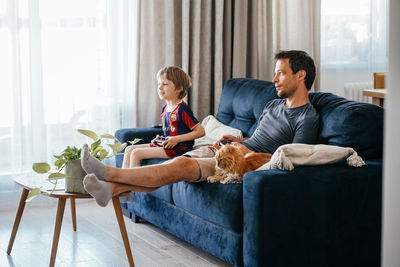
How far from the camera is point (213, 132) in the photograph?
3492mm

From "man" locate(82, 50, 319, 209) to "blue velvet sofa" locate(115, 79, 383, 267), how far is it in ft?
0.30

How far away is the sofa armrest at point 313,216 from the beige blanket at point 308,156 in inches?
1.1

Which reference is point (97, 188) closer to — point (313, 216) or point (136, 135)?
point (313, 216)

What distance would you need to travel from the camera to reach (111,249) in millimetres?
2879

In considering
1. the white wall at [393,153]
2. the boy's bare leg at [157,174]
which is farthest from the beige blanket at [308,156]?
the white wall at [393,153]

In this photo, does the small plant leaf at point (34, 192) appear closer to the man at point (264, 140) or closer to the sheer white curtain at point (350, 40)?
the man at point (264, 140)

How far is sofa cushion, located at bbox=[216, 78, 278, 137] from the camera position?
3.27m

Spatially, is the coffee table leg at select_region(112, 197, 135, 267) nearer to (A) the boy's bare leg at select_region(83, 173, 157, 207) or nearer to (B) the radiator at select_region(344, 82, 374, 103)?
(A) the boy's bare leg at select_region(83, 173, 157, 207)

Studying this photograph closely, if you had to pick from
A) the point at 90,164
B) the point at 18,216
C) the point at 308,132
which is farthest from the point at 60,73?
the point at 308,132

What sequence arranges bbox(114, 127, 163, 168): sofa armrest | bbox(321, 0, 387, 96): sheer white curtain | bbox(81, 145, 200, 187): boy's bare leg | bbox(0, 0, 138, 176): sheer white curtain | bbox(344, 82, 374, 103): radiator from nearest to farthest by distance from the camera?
bbox(81, 145, 200, 187): boy's bare leg
bbox(114, 127, 163, 168): sofa armrest
bbox(0, 0, 138, 176): sheer white curtain
bbox(321, 0, 387, 96): sheer white curtain
bbox(344, 82, 374, 103): radiator

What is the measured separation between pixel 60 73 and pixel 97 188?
1734 mm

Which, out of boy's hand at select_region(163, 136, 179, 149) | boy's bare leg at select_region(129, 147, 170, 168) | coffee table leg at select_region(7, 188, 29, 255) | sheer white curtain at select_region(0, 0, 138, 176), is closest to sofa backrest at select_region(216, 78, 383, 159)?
boy's hand at select_region(163, 136, 179, 149)

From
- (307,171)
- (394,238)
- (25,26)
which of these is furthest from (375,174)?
(25,26)

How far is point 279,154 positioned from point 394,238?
2000mm
